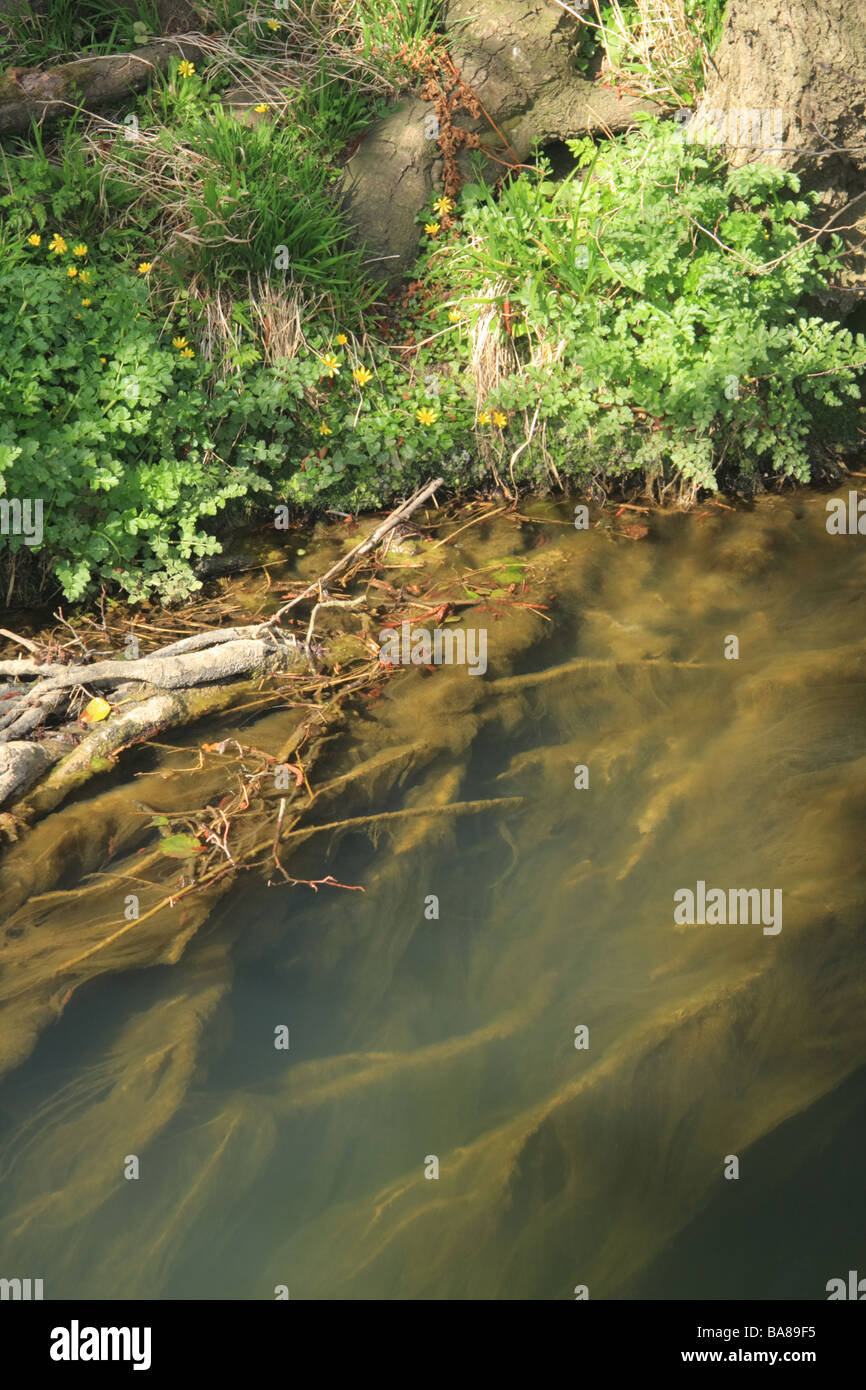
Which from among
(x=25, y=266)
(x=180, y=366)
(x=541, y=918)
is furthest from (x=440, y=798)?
(x=25, y=266)

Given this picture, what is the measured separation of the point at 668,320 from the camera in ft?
16.8

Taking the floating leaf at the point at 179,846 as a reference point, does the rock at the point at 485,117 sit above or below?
above

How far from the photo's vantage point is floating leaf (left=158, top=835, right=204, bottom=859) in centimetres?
369

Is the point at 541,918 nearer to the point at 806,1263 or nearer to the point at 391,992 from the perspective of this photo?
the point at 391,992

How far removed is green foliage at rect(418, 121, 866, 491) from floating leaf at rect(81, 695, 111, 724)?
2.52m

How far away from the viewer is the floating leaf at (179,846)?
12.1 feet

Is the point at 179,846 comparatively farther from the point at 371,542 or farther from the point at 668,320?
the point at 668,320

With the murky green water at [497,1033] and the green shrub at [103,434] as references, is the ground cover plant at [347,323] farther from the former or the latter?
the murky green water at [497,1033]

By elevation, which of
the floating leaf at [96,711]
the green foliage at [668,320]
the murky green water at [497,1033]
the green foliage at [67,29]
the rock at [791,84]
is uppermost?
the green foliage at [67,29]

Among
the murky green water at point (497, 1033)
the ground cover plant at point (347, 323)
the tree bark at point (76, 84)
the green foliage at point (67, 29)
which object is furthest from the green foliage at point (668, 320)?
the green foliage at point (67, 29)

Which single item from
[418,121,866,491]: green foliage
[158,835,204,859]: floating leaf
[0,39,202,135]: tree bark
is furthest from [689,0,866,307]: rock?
[158,835,204,859]: floating leaf

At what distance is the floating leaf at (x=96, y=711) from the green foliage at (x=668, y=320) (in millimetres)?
2520

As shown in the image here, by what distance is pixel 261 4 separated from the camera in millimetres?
6230

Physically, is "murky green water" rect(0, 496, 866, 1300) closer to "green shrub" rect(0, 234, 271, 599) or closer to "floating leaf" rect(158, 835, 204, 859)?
"floating leaf" rect(158, 835, 204, 859)
